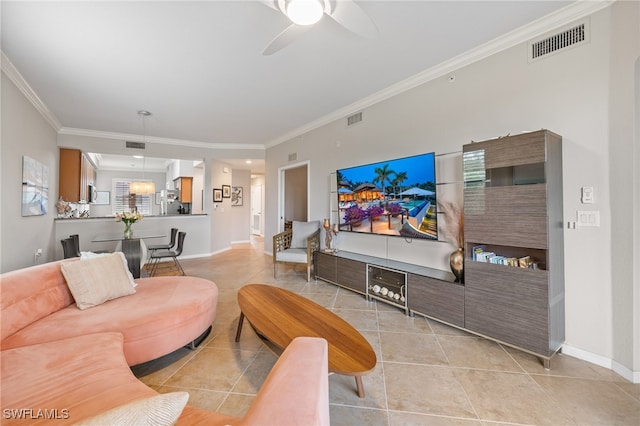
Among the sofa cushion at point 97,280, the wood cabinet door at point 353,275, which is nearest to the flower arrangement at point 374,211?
the wood cabinet door at point 353,275

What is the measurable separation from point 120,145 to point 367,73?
→ 17.6ft

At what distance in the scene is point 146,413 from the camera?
55 cm

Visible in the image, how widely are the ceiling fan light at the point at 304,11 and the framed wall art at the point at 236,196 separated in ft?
22.6

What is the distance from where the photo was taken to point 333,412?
1.44 meters

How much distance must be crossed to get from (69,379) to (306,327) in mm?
1189

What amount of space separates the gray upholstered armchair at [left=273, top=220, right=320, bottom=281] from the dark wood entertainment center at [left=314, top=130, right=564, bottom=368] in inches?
81.3

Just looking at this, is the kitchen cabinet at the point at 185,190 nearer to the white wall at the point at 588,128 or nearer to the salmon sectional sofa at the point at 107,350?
the salmon sectional sofa at the point at 107,350

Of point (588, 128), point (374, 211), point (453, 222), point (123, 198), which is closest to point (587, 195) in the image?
point (588, 128)

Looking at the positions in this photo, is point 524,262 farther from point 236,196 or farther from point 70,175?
point 236,196

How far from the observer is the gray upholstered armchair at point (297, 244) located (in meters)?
4.07

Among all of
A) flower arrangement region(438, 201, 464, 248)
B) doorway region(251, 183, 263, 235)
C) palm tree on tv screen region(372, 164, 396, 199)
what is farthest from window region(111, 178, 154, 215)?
flower arrangement region(438, 201, 464, 248)

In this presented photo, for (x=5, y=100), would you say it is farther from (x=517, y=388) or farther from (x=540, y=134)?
(x=517, y=388)

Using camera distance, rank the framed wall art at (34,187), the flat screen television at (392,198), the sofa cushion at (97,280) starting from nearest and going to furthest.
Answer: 1. the sofa cushion at (97,280)
2. the flat screen television at (392,198)
3. the framed wall art at (34,187)

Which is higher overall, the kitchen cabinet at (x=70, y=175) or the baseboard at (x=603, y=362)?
the kitchen cabinet at (x=70, y=175)
